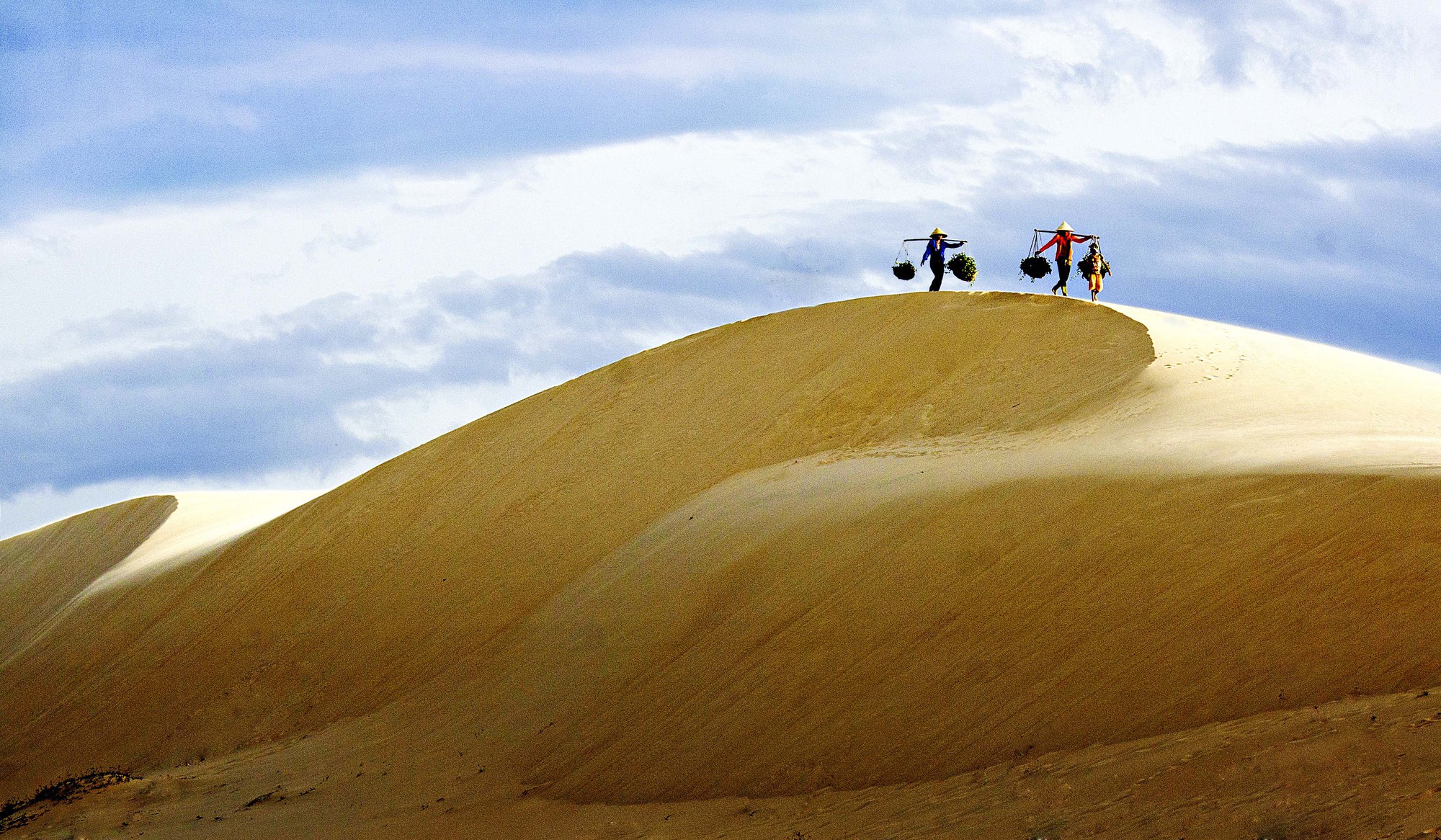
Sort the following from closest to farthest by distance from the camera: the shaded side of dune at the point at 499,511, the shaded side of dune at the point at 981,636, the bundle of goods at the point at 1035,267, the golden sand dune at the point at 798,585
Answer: the shaded side of dune at the point at 981,636, the golden sand dune at the point at 798,585, the shaded side of dune at the point at 499,511, the bundle of goods at the point at 1035,267

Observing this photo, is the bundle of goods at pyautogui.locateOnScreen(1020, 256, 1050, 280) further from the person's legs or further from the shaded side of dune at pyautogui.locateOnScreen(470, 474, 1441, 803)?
the shaded side of dune at pyautogui.locateOnScreen(470, 474, 1441, 803)

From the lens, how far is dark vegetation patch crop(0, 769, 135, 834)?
14719 mm

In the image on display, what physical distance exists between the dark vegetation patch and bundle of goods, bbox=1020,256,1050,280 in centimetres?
1524

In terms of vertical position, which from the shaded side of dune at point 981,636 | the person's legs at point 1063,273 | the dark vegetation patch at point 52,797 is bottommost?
the dark vegetation patch at point 52,797

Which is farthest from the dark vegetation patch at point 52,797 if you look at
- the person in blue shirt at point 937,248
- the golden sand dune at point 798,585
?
the person in blue shirt at point 937,248

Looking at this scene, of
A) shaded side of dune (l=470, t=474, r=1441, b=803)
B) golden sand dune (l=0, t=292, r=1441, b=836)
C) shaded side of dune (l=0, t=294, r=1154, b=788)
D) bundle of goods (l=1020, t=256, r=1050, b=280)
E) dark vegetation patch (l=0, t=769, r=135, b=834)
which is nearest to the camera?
shaded side of dune (l=470, t=474, r=1441, b=803)

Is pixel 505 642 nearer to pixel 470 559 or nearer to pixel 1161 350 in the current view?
pixel 470 559

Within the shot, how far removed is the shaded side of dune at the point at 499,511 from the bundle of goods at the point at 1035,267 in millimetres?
492

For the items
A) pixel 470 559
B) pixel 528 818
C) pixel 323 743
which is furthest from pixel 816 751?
pixel 470 559

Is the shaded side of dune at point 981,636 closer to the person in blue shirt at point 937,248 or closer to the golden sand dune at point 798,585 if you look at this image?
the golden sand dune at point 798,585

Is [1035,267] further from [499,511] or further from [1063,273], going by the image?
[499,511]

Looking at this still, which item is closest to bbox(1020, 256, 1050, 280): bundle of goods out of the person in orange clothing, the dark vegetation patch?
the person in orange clothing

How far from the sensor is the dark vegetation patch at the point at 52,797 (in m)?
14.7

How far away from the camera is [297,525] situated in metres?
24.4
